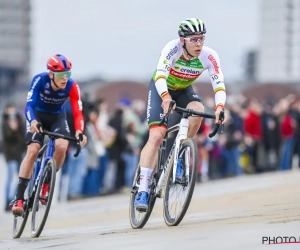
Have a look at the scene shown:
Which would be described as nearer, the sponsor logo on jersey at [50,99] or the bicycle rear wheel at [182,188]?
the bicycle rear wheel at [182,188]

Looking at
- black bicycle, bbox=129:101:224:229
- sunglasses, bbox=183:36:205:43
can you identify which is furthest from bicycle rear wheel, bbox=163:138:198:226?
sunglasses, bbox=183:36:205:43

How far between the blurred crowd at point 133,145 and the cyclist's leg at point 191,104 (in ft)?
22.5

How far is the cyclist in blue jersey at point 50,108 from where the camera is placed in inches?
467

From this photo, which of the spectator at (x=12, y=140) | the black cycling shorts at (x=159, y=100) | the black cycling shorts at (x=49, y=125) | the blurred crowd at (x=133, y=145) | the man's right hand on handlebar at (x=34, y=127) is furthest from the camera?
the blurred crowd at (x=133, y=145)

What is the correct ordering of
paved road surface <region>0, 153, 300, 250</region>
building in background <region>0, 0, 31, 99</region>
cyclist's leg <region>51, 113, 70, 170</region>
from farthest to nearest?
building in background <region>0, 0, 31, 99</region> → cyclist's leg <region>51, 113, 70, 170</region> → paved road surface <region>0, 153, 300, 250</region>

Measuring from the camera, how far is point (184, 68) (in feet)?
36.2

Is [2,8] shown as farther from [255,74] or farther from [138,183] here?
[138,183]

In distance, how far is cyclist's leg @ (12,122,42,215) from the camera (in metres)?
12.0

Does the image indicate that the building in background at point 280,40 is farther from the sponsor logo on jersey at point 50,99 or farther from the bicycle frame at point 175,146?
the bicycle frame at point 175,146

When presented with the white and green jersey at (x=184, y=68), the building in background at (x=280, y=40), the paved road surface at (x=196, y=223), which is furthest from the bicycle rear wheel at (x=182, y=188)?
the building in background at (x=280, y=40)

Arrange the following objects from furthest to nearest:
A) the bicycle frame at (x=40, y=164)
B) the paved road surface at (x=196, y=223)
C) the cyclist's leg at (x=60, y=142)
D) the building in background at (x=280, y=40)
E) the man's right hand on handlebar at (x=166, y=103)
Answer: the building in background at (x=280, y=40), the cyclist's leg at (x=60, y=142), the bicycle frame at (x=40, y=164), the man's right hand on handlebar at (x=166, y=103), the paved road surface at (x=196, y=223)

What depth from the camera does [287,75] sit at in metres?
170

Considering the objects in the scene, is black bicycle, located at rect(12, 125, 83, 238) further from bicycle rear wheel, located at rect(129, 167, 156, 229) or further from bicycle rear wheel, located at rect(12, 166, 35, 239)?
bicycle rear wheel, located at rect(129, 167, 156, 229)

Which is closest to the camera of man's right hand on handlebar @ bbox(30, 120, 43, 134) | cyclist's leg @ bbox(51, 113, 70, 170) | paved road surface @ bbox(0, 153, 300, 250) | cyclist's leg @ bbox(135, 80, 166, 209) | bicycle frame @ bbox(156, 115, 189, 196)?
paved road surface @ bbox(0, 153, 300, 250)
